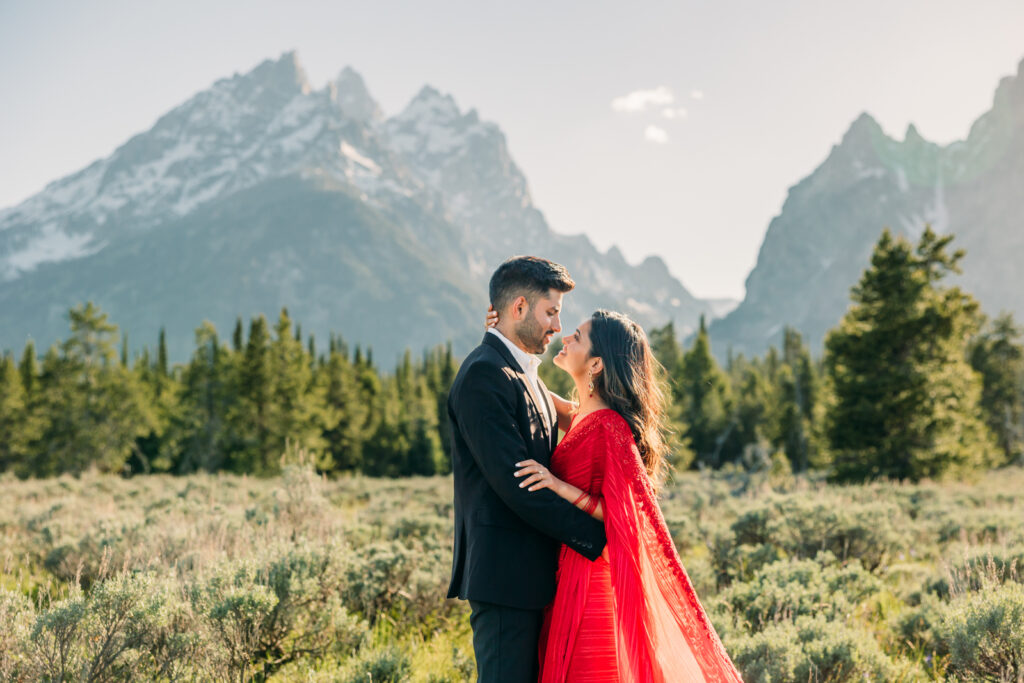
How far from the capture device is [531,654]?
2.73 m

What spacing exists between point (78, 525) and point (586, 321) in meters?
9.55

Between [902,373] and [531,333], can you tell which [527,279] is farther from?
[902,373]

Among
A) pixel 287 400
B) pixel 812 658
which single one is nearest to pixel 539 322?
pixel 812 658

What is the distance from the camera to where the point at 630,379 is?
300 centimetres

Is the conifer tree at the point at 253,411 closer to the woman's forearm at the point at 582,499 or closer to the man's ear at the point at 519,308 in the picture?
the man's ear at the point at 519,308

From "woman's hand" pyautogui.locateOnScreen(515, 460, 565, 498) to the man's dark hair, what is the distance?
2.64ft

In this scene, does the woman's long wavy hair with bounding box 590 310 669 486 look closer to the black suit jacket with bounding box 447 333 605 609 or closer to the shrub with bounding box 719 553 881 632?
the black suit jacket with bounding box 447 333 605 609

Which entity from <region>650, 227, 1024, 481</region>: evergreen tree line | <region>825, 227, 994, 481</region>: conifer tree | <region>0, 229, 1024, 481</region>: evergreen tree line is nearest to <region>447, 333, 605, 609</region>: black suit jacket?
<region>0, 229, 1024, 481</region>: evergreen tree line

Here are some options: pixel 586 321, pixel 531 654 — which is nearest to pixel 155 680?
pixel 531 654

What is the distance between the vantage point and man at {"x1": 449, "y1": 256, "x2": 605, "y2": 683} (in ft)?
8.61

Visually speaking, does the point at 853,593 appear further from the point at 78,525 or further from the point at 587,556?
the point at 78,525

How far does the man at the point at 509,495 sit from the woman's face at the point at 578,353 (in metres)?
0.21

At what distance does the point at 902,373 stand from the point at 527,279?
70.0 feet

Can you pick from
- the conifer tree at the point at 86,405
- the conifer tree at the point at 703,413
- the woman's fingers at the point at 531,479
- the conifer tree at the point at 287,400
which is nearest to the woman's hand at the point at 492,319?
the woman's fingers at the point at 531,479
